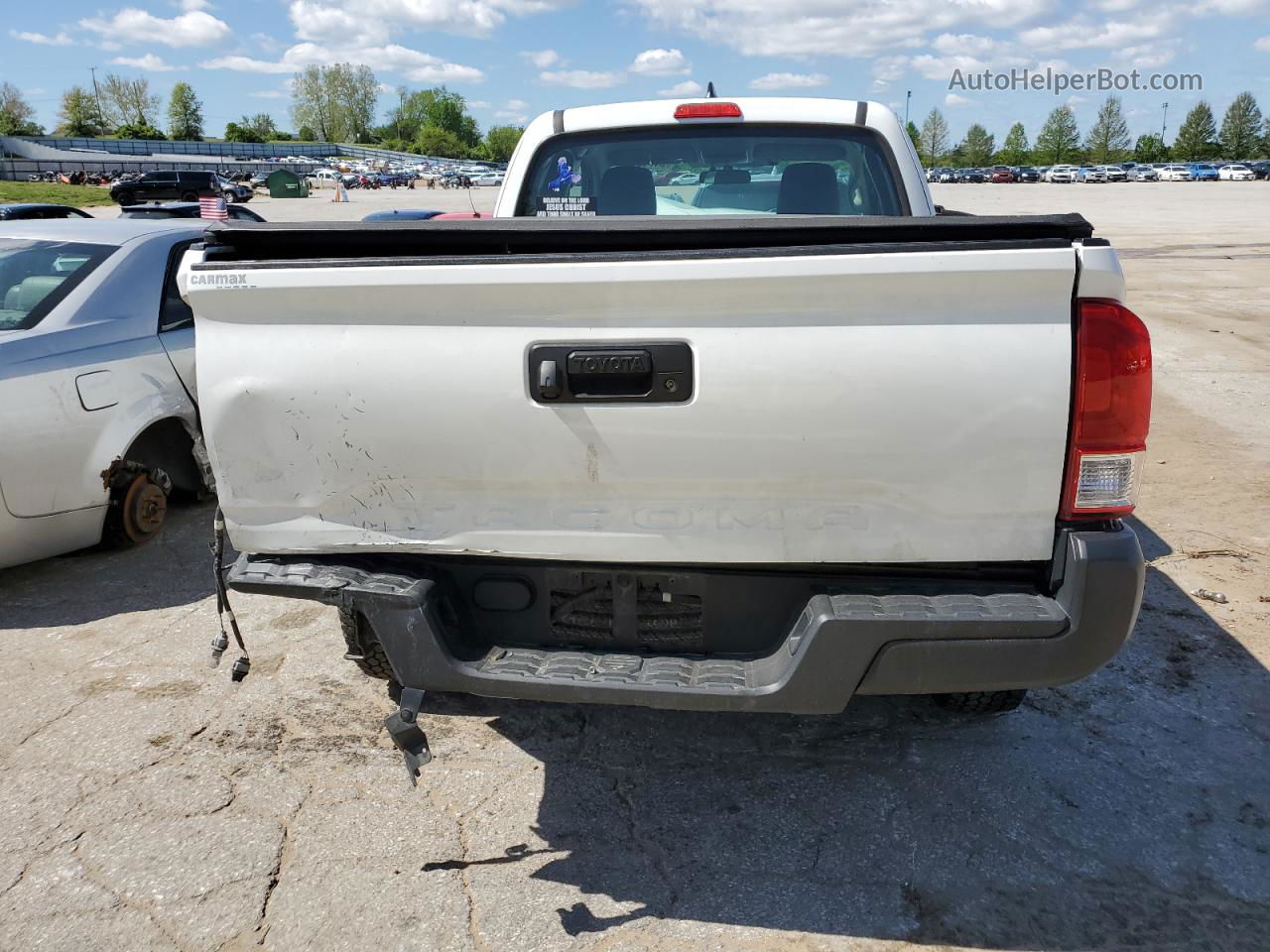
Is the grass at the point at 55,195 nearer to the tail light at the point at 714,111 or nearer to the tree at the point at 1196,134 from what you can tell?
the tail light at the point at 714,111

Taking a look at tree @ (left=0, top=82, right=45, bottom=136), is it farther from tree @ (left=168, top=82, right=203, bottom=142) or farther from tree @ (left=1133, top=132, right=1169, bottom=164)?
tree @ (left=1133, top=132, right=1169, bottom=164)

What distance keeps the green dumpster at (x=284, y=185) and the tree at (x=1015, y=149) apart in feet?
367

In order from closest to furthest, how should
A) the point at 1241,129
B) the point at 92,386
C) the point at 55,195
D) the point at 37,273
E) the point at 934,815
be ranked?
the point at 934,815
the point at 92,386
the point at 37,273
the point at 55,195
the point at 1241,129

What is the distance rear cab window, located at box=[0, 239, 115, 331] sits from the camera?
4877mm

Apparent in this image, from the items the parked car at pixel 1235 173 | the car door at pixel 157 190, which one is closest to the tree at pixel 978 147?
the parked car at pixel 1235 173

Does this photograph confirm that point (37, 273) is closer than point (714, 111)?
No

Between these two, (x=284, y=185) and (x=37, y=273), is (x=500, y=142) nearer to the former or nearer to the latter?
(x=284, y=185)

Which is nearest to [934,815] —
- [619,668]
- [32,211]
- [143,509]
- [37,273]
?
[619,668]

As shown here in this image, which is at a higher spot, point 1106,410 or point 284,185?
point 1106,410

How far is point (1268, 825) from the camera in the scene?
9.67ft

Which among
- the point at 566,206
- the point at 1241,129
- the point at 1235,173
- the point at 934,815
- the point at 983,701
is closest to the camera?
the point at 934,815

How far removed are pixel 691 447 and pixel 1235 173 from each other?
9819cm

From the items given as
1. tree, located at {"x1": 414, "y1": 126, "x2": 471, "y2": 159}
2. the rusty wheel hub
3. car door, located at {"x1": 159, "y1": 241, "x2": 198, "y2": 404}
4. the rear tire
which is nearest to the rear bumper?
the rear tire

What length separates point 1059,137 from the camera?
5556 inches
